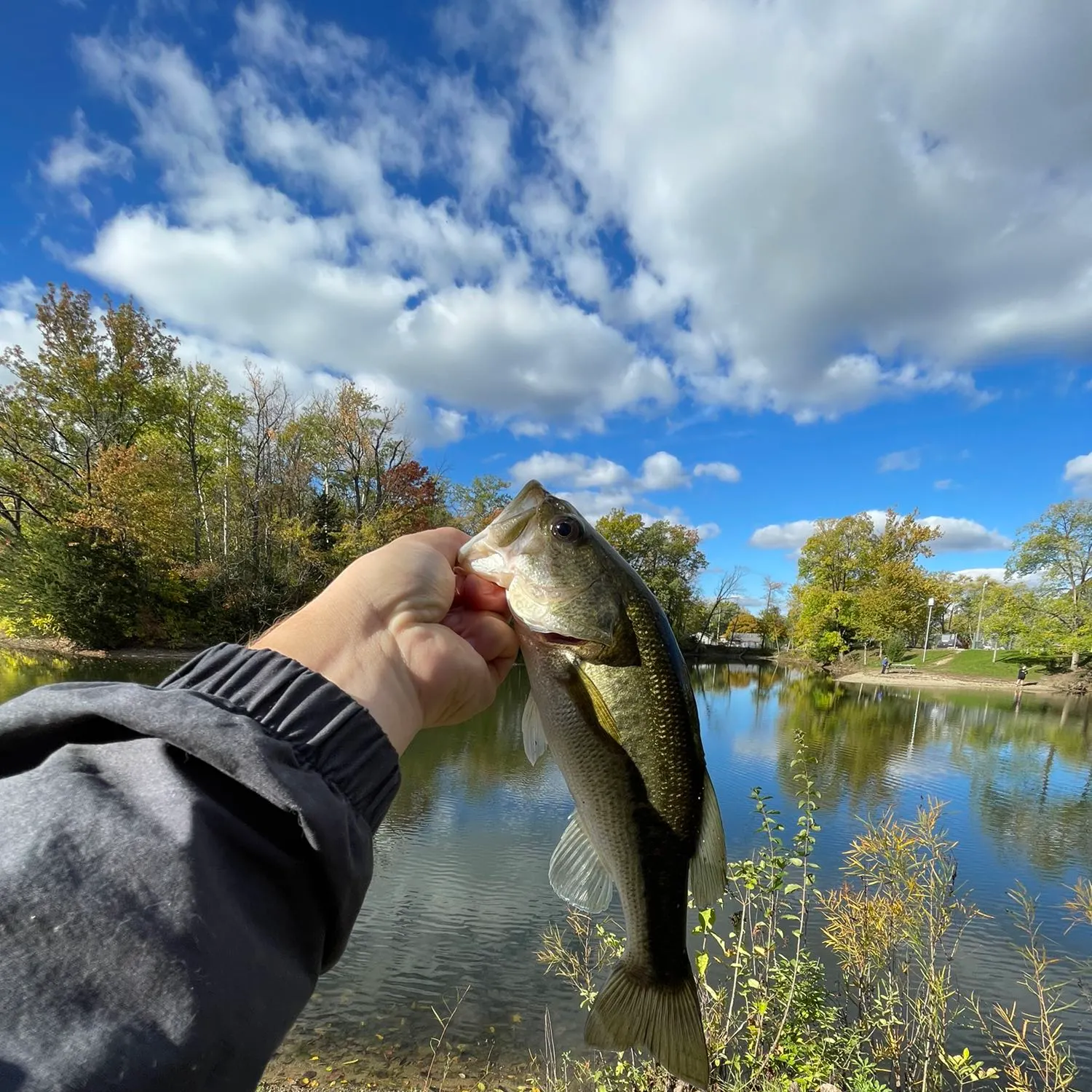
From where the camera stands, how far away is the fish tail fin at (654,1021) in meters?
1.94

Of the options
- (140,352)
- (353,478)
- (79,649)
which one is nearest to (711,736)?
(353,478)

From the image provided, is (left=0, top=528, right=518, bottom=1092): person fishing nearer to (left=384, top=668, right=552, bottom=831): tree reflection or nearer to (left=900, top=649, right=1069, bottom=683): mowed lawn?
(left=384, top=668, right=552, bottom=831): tree reflection

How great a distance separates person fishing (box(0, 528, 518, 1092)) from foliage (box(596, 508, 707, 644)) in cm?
3574

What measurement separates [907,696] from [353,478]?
38.5 m

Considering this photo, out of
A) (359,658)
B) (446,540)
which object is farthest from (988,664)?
(359,658)

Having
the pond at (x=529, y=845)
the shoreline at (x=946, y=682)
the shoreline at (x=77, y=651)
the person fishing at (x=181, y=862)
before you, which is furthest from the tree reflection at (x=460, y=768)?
the shoreline at (x=946, y=682)

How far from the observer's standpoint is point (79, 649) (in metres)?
27.4

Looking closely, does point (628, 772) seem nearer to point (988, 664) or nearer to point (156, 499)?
point (156, 499)

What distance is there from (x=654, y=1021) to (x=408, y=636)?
148cm

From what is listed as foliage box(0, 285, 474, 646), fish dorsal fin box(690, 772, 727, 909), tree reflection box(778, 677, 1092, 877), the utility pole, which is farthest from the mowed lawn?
fish dorsal fin box(690, 772, 727, 909)

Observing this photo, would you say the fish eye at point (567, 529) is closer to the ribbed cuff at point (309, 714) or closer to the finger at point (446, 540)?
the finger at point (446, 540)

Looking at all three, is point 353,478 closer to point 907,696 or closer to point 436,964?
point 436,964

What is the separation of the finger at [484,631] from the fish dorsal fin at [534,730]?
24cm

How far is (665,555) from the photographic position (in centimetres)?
5009
